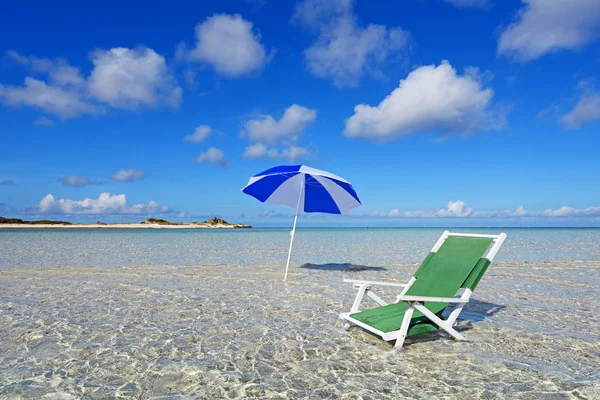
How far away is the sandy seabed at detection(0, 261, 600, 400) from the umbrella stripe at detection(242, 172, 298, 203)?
2734mm

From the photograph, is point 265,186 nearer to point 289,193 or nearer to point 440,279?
point 289,193

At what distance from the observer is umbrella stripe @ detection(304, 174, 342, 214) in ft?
35.3

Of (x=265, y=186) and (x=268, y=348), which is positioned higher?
(x=265, y=186)

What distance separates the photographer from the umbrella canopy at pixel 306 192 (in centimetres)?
1039

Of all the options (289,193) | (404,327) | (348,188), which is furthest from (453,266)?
(289,193)

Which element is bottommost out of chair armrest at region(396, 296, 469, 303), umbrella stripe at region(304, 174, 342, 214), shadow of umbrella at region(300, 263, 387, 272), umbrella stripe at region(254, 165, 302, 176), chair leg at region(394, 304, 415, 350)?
shadow of umbrella at region(300, 263, 387, 272)

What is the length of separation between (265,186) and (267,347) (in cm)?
603

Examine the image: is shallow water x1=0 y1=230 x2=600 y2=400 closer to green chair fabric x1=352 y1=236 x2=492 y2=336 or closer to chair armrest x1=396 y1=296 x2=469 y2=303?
green chair fabric x1=352 y1=236 x2=492 y2=336

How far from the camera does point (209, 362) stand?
443 centimetres

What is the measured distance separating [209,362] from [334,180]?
249 inches

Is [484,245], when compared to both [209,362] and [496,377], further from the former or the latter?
[209,362]

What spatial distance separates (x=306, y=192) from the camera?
35.8 ft

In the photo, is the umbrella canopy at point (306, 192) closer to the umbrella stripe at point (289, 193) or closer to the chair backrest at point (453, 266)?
the umbrella stripe at point (289, 193)

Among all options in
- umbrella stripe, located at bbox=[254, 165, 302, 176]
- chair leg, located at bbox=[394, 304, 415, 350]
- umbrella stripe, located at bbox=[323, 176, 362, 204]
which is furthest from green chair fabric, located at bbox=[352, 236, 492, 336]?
umbrella stripe, located at bbox=[254, 165, 302, 176]
